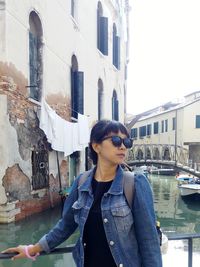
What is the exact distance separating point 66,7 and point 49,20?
1.30 metres

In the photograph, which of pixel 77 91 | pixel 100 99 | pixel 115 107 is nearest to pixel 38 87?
pixel 77 91

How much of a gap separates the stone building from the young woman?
4650mm

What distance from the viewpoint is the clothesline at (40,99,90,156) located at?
6984mm

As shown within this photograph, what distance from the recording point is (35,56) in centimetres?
702

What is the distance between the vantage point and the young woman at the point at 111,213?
108 centimetres

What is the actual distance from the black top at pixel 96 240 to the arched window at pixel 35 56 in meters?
5.87

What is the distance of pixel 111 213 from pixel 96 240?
12 centimetres

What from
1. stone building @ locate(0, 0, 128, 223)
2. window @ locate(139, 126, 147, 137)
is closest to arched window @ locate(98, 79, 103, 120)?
stone building @ locate(0, 0, 128, 223)

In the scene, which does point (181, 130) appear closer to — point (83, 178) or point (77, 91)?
point (77, 91)

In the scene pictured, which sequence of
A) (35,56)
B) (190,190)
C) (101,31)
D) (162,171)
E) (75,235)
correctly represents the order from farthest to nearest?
1. (162,171)
2. (101,31)
3. (190,190)
4. (35,56)
5. (75,235)

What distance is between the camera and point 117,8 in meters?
14.4

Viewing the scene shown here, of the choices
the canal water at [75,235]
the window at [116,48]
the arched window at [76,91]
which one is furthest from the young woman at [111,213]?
the window at [116,48]

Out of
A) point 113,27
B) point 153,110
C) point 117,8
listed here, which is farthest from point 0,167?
point 153,110

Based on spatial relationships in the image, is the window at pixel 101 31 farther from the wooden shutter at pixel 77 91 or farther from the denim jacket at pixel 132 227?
the denim jacket at pixel 132 227
